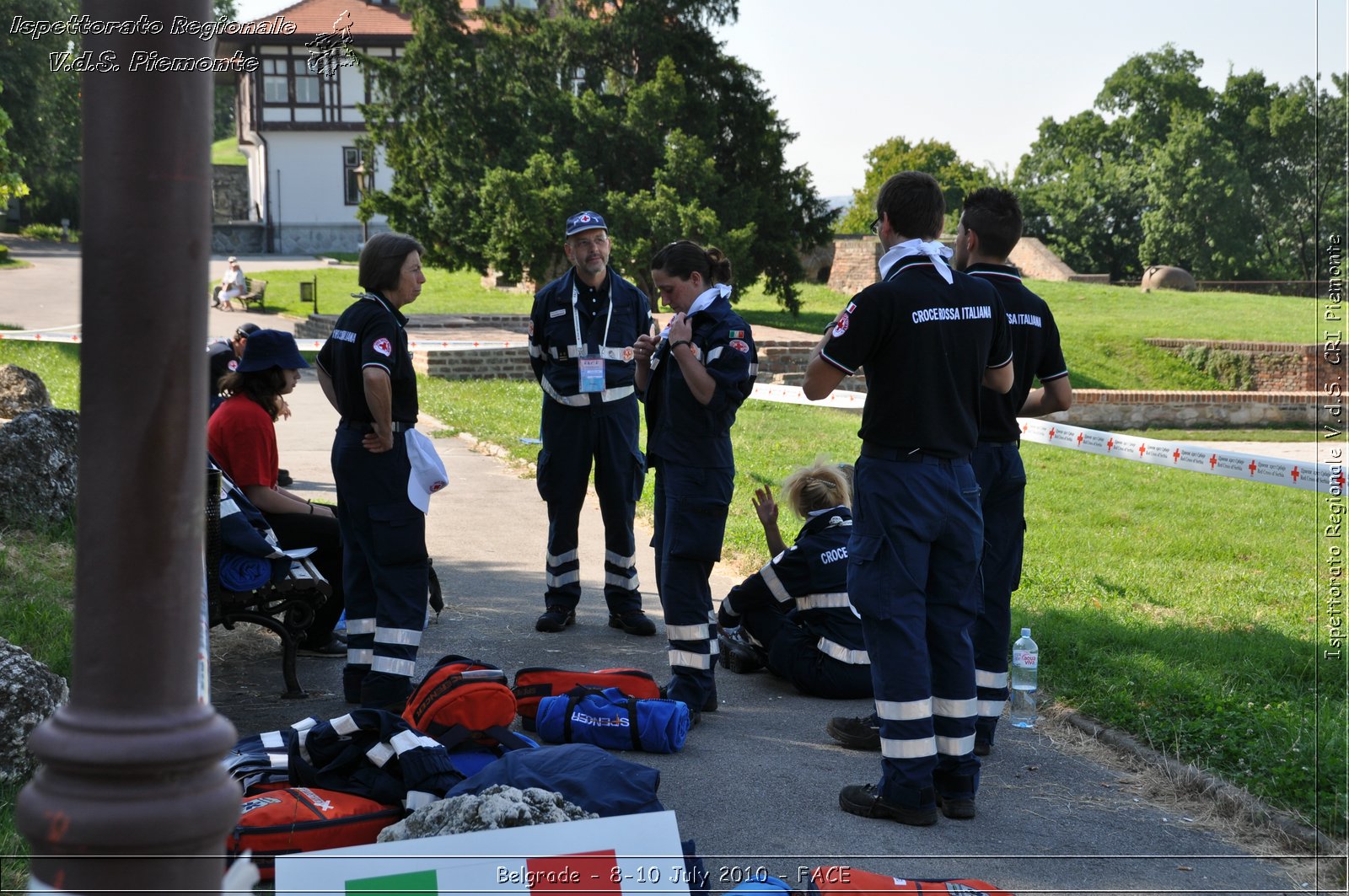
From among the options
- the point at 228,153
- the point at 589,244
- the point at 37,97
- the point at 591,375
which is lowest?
the point at 591,375

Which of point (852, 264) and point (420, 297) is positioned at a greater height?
point (852, 264)

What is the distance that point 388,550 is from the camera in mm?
5277

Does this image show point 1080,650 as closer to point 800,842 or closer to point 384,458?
point 800,842

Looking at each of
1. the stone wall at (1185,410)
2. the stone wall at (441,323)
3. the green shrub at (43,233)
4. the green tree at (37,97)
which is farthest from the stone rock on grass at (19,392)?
the green shrub at (43,233)

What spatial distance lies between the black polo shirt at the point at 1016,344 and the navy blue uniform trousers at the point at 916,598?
1.85ft

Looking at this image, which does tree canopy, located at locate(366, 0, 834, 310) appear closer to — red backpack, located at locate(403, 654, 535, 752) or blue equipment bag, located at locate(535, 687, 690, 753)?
blue equipment bag, located at locate(535, 687, 690, 753)

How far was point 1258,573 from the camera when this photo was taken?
8.70 metres

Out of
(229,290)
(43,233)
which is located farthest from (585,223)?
(43,233)

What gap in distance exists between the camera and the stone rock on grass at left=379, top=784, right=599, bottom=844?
3.35m

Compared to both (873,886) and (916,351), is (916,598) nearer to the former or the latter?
(916,351)

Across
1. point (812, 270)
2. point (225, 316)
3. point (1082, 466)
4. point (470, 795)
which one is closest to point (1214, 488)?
point (1082, 466)

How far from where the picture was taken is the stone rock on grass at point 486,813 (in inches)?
132

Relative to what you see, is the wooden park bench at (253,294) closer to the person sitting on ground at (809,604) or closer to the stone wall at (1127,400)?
the stone wall at (1127,400)

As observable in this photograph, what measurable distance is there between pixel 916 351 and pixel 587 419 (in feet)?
9.74
